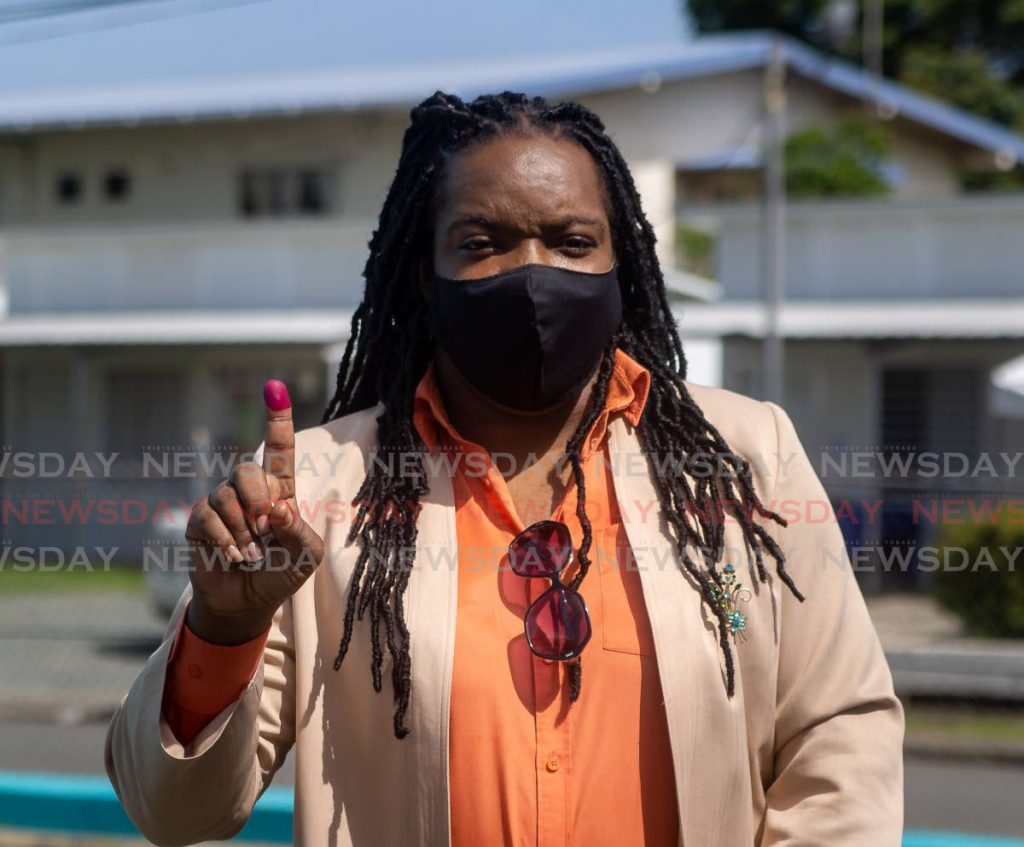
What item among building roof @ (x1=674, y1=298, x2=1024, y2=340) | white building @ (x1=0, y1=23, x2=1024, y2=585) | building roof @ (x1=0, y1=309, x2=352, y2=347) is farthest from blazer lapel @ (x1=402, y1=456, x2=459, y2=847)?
building roof @ (x1=0, y1=309, x2=352, y2=347)

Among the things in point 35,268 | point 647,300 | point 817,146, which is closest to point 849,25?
point 817,146

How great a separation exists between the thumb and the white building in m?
10.1

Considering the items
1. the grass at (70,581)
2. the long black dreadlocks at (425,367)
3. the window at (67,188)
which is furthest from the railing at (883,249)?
the long black dreadlocks at (425,367)

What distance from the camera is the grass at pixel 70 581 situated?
7.92 metres

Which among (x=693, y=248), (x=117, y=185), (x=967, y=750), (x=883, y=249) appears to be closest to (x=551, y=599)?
(x=967, y=750)

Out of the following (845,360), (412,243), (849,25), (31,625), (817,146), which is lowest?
(31,625)

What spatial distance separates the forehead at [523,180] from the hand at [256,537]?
0.49 m

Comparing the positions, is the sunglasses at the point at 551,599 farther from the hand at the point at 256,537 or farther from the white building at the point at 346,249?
the white building at the point at 346,249

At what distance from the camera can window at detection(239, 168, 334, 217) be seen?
19.0 meters

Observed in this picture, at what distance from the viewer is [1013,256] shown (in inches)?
562

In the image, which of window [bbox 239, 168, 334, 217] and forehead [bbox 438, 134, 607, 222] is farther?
A: window [bbox 239, 168, 334, 217]

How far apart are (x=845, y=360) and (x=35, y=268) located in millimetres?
9792

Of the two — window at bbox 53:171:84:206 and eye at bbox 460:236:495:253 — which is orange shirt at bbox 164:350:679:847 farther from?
window at bbox 53:171:84:206

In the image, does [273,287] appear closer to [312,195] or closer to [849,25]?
[312,195]
